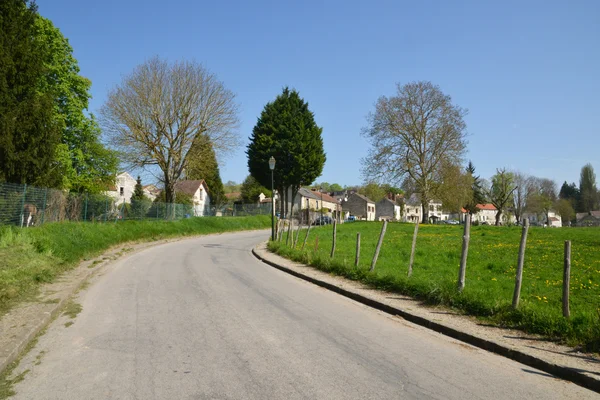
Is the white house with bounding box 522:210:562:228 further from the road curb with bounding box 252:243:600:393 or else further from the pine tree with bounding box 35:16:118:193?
the road curb with bounding box 252:243:600:393

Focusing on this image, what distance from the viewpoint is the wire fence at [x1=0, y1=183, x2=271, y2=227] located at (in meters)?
16.0

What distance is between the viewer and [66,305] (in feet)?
28.0

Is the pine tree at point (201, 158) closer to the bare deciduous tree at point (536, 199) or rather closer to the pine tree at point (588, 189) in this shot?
the bare deciduous tree at point (536, 199)

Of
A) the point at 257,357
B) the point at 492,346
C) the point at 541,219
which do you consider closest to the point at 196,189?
the point at 257,357

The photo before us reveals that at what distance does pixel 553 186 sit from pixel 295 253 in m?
118

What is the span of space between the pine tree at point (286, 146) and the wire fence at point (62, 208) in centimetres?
1845

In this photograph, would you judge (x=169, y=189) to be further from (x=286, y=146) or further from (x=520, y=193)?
(x=520, y=193)

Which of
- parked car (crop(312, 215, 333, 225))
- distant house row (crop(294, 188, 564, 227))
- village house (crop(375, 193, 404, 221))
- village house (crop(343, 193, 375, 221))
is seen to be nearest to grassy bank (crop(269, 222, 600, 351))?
parked car (crop(312, 215, 333, 225))

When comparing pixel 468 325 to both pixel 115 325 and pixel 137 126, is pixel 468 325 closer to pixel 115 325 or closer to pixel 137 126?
pixel 115 325

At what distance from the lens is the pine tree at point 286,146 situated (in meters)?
51.1

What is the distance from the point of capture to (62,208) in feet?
65.8

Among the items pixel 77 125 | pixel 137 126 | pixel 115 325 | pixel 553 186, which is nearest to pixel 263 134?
pixel 137 126

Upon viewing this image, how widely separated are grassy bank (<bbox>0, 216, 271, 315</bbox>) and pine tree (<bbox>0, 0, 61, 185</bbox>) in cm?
337

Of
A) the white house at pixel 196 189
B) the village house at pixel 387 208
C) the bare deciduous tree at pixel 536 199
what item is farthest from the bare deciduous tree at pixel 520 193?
the white house at pixel 196 189
